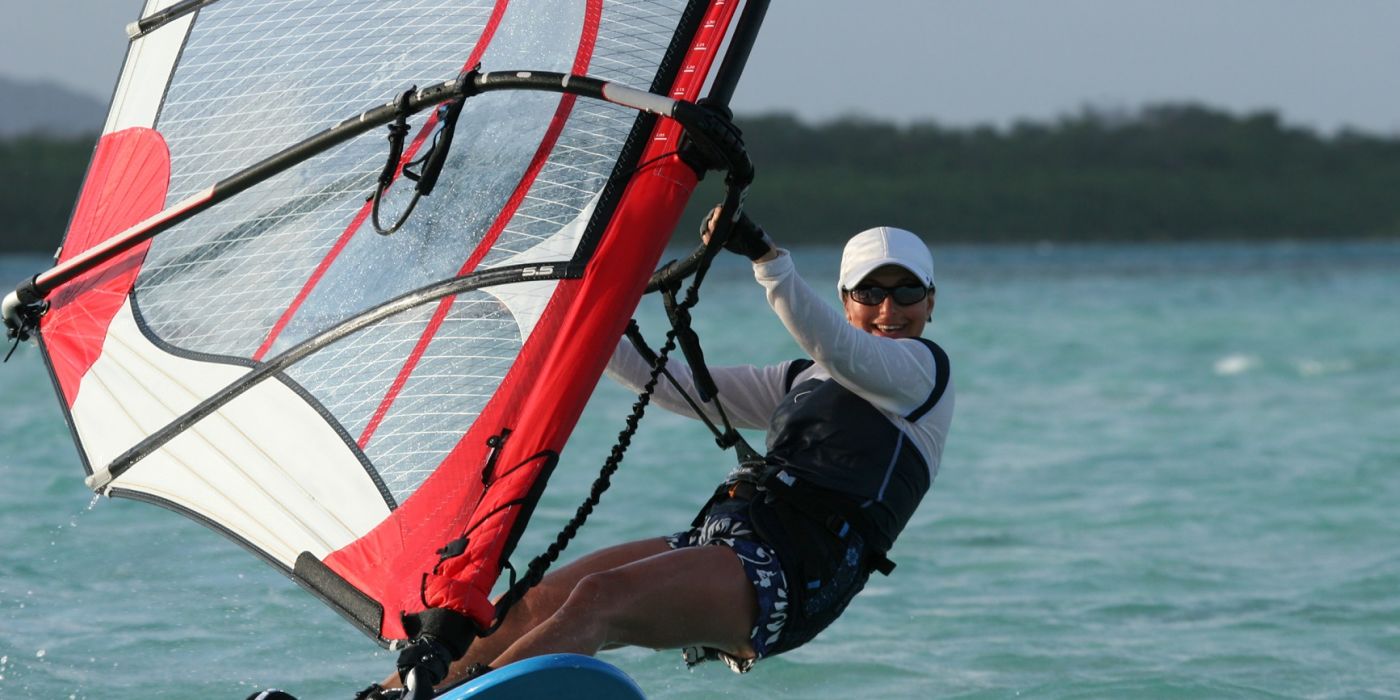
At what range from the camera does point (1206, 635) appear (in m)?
5.49

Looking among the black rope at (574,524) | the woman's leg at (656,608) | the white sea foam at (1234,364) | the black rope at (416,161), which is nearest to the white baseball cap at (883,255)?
the black rope at (574,524)

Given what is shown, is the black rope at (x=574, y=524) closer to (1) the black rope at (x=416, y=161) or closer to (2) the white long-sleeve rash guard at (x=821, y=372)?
(2) the white long-sleeve rash guard at (x=821, y=372)

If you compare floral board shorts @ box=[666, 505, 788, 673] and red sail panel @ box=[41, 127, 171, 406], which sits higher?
red sail panel @ box=[41, 127, 171, 406]

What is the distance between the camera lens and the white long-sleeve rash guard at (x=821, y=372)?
3248mm

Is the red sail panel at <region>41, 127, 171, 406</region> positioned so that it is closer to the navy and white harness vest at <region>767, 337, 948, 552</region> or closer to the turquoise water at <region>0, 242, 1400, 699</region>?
the turquoise water at <region>0, 242, 1400, 699</region>

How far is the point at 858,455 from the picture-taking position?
11.5 ft

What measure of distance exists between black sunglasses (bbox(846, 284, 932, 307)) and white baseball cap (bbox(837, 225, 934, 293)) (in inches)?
0.8

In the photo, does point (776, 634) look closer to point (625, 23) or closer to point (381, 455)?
point (381, 455)

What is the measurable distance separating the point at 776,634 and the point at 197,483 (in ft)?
4.28

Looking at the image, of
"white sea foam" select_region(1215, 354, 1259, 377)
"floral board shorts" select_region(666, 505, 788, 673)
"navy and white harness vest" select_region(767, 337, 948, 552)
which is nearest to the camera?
"floral board shorts" select_region(666, 505, 788, 673)

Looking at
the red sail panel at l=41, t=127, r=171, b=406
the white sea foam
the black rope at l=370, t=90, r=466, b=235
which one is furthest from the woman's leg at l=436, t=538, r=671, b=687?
the white sea foam

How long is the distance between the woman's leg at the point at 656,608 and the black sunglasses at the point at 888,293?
67cm

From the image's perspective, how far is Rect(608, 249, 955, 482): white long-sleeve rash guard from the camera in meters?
3.25

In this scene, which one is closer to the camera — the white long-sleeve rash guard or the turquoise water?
the white long-sleeve rash guard
